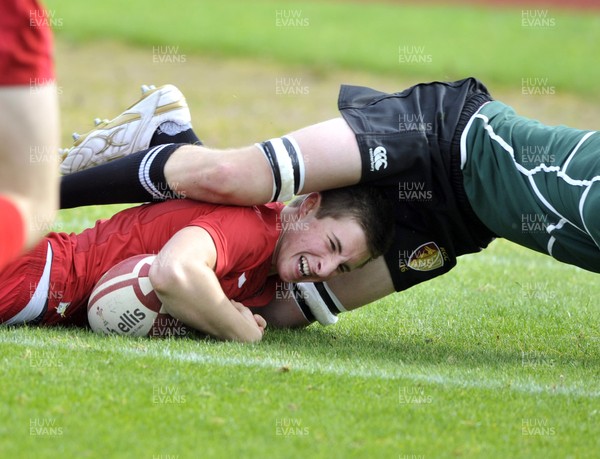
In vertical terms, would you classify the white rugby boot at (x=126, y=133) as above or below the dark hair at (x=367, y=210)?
above

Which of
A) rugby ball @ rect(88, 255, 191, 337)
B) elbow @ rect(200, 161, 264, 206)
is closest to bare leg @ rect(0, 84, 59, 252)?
rugby ball @ rect(88, 255, 191, 337)

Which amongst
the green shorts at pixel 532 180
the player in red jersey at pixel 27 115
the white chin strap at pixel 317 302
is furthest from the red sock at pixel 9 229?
the green shorts at pixel 532 180

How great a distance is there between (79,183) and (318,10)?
65.8 ft

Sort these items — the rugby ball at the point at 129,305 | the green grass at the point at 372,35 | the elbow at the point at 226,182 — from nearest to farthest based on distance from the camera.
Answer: the rugby ball at the point at 129,305 < the elbow at the point at 226,182 < the green grass at the point at 372,35

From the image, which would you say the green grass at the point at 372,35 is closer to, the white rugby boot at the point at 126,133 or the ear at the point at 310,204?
the white rugby boot at the point at 126,133

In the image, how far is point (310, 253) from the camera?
17.0 ft

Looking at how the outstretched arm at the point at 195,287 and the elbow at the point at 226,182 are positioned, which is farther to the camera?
the elbow at the point at 226,182

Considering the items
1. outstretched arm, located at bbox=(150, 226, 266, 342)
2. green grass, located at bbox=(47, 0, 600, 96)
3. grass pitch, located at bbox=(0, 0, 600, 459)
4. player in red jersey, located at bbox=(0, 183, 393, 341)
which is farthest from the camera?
green grass, located at bbox=(47, 0, 600, 96)

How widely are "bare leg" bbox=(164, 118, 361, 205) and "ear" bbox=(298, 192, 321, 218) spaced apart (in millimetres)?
132

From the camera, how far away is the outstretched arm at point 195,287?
475 cm

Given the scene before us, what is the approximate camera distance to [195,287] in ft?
15.6

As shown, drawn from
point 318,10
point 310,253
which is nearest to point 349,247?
point 310,253

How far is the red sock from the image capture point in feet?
11.2

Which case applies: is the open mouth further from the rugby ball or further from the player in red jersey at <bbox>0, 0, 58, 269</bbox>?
the player in red jersey at <bbox>0, 0, 58, 269</bbox>
